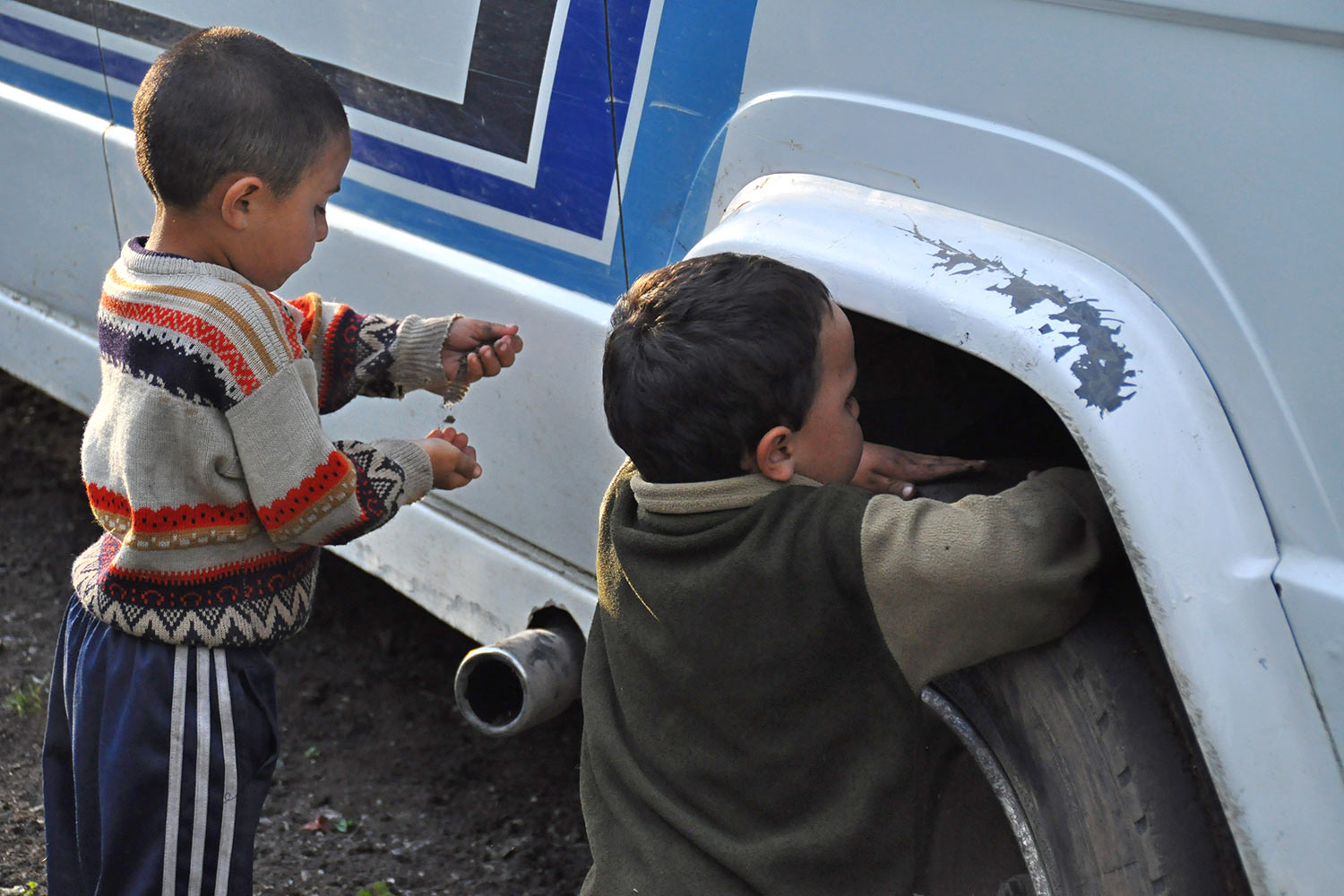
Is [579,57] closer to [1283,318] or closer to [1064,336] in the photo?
[1064,336]

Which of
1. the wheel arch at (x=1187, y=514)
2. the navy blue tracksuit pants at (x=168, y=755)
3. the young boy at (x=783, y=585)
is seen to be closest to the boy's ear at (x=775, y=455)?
the young boy at (x=783, y=585)

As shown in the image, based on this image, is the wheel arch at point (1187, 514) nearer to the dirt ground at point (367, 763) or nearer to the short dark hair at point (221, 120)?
the short dark hair at point (221, 120)

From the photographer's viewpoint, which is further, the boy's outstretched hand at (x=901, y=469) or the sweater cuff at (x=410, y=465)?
the sweater cuff at (x=410, y=465)

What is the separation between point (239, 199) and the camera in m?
1.75

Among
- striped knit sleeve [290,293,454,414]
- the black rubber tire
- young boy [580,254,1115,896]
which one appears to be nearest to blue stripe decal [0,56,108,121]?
striped knit sleeve [290,293,454,414]

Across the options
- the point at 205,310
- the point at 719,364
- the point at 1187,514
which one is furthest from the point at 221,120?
the point at 1187,514

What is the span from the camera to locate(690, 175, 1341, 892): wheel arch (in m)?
1.32

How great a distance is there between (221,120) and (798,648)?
1.04 m

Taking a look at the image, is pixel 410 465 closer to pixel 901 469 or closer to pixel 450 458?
pixel 450 458

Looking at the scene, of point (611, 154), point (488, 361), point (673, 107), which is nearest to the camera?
point (673, 107)

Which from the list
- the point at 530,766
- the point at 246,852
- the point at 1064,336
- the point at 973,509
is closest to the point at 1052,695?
the point at 973,509

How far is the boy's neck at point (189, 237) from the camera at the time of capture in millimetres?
1786

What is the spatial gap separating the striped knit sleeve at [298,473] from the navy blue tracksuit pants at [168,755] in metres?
0.23

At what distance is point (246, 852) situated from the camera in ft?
6.43
